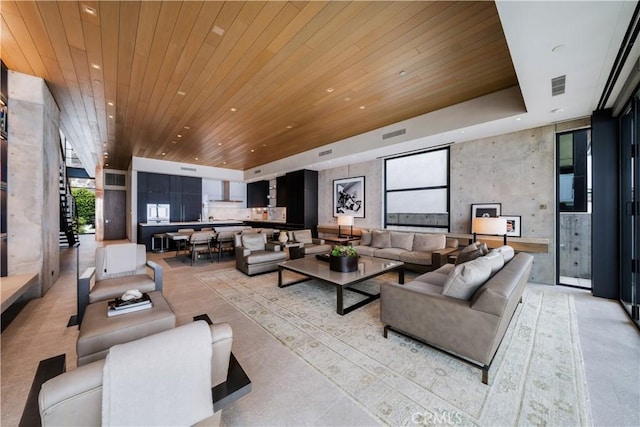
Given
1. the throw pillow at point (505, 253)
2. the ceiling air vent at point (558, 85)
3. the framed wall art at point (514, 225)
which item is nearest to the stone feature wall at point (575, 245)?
the framed wall art at point (514, 225)

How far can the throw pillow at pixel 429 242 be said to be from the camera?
16.6 feet

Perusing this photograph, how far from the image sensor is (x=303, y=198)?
8391 millimetres

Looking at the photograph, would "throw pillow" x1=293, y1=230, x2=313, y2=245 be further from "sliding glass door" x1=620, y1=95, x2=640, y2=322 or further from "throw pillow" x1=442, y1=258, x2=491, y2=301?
"sliding glass door" x1=620, y1=95, x2=640, y2=322

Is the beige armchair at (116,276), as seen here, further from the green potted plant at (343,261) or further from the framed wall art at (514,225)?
the framed wall art at (514,225)

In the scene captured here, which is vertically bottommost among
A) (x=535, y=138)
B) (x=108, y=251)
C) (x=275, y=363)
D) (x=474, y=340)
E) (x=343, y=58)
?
(x=275, y=363)

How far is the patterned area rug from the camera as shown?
66.0 inches

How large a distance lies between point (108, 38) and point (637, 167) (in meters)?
6.48

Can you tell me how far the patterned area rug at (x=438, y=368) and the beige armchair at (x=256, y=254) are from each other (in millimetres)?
1504

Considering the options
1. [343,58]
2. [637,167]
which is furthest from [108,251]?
[637,167]

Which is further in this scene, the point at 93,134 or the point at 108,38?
the point at 93,134

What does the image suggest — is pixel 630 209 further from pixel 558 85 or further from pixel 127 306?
pixel 127 306

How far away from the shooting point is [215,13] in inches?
90.7

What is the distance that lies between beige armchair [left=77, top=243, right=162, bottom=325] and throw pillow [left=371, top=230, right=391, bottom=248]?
4.53m

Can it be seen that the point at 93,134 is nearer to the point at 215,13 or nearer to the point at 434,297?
the point at 215,13
